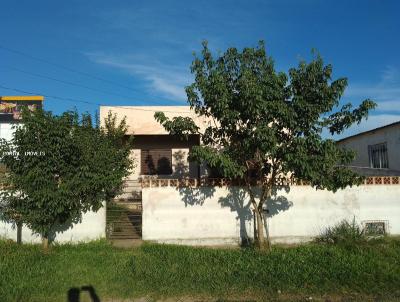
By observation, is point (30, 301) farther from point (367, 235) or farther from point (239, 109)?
point (367, 235)

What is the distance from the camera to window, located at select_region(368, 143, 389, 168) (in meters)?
14.6

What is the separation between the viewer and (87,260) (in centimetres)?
860

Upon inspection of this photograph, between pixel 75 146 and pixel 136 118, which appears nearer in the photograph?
pixel 75 146

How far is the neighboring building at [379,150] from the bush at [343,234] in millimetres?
4167

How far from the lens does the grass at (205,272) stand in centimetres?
674

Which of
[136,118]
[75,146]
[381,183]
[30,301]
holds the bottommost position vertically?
[30,301]

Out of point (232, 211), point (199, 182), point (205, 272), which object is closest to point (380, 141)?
point (232, 211)

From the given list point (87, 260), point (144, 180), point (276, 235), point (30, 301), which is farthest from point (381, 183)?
point (30, 301)

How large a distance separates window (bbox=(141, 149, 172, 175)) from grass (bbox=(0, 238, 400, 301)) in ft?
22.7

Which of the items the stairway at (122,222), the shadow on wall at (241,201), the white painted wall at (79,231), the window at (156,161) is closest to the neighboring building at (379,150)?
the shadow on wall at (241,201)

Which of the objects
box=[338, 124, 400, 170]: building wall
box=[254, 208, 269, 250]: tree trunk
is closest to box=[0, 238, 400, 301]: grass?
box=[254, 208, 269, 250]: tree trunk

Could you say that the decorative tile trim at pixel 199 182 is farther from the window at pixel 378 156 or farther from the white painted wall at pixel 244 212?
the window at pixel 378 156

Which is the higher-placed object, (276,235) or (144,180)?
(144,180)

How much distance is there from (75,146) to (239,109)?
12.9 feet
